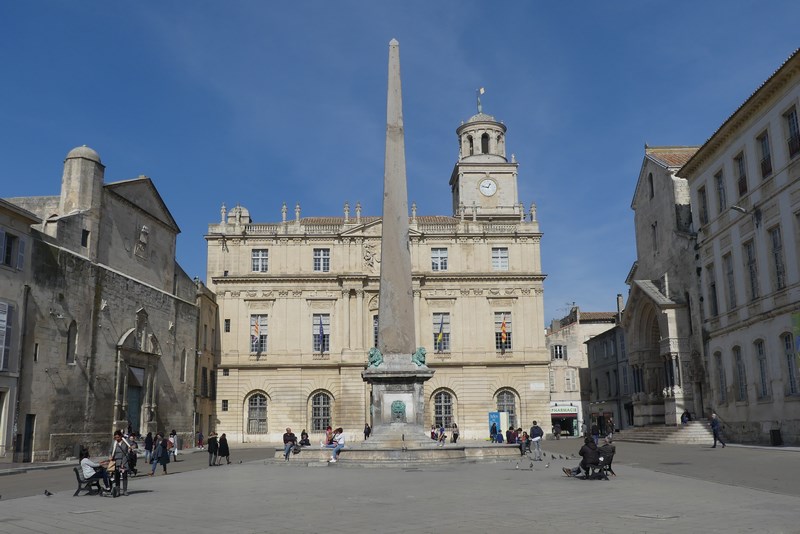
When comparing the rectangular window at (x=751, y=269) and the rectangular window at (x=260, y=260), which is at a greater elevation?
the rectangular window at (x=260, y=260)

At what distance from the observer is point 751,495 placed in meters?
10.5

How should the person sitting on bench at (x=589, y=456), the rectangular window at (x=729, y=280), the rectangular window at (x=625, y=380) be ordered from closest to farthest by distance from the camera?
the person sitting on bench at (x=589, y=456) < the rectangular window at (x=729, y=280) < the rectangular window at (x=625, y=380)

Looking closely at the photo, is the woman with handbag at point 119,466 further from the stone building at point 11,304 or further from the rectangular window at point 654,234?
the rectangular window at point 654,234

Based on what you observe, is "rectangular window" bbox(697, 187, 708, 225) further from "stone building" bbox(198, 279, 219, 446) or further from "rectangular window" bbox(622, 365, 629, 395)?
"stone building" bbox(198, 279, 219, 446)

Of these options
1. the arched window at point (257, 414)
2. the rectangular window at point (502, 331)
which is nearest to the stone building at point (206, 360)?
the arched window at point (257, 414)

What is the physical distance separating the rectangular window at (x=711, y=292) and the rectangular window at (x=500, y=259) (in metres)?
17.4

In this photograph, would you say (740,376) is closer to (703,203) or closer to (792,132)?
(703,203)

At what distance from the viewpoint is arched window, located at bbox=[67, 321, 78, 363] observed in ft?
89.1

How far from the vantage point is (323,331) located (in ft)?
146

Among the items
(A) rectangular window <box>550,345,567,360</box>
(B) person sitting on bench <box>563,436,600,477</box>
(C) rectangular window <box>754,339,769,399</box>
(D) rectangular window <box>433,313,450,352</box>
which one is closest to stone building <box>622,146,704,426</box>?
(C) rectangular window <box>754,339,769,399</box>

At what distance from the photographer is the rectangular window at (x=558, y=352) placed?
58.0 metres

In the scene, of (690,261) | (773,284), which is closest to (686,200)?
(690,261)

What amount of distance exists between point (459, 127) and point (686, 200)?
91.7 feet

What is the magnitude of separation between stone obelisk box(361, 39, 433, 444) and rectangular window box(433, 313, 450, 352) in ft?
84.6
